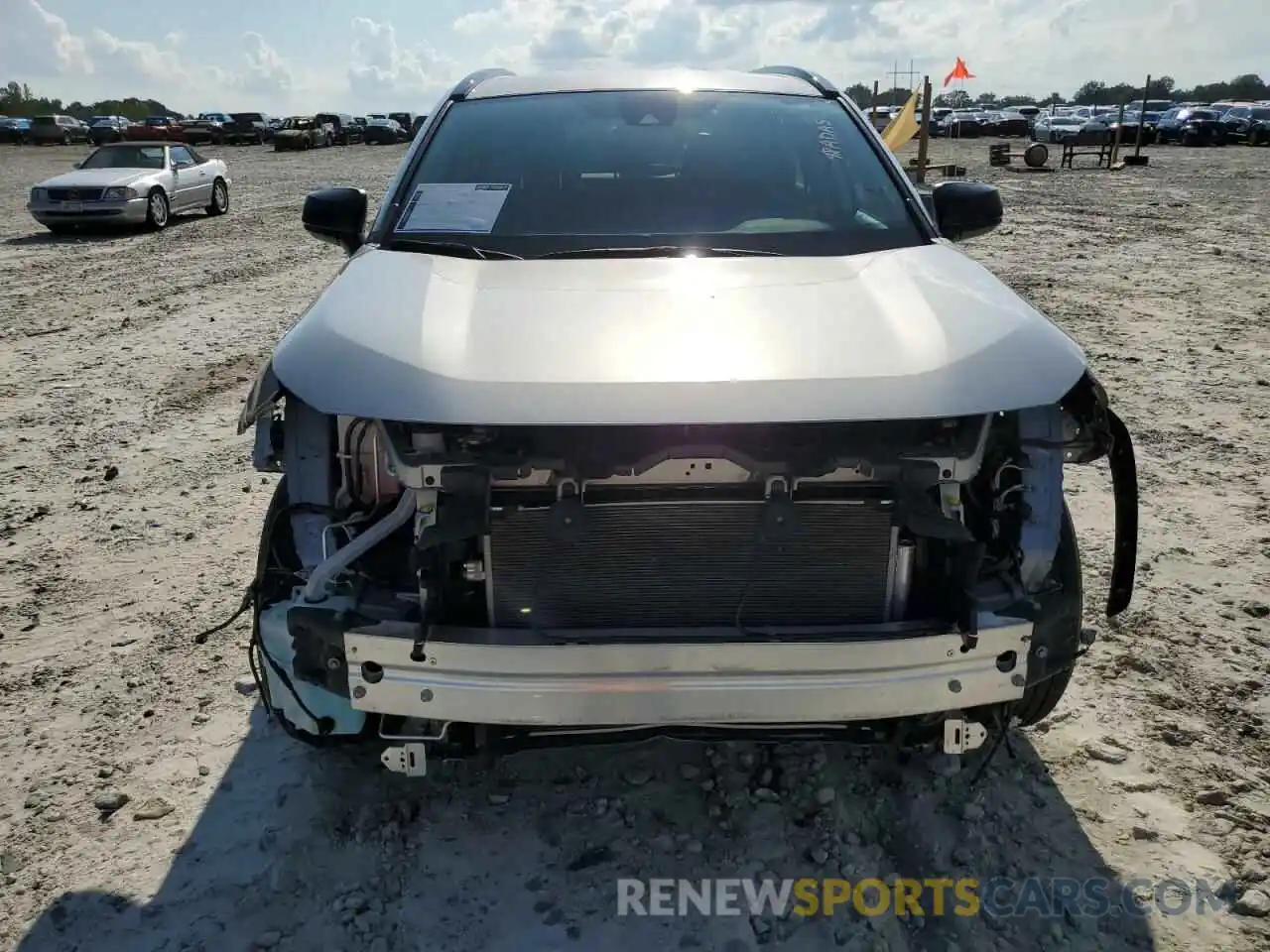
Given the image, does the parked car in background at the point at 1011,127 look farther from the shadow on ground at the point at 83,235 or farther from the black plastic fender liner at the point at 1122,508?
the black plastic fender liner at the point at 1122,508

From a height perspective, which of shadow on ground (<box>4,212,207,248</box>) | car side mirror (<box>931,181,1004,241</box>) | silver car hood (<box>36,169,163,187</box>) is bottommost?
shadow on ground (<box>4,212,207,248</box>)

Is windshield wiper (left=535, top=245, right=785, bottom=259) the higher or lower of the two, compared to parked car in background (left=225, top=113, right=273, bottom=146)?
lower

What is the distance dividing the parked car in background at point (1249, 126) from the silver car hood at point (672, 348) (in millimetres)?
40152

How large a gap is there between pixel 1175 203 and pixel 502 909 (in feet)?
58.0

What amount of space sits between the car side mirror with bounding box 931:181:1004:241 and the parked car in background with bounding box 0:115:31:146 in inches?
1907

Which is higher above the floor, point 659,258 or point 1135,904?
point 659,258

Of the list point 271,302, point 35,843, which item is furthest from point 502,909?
point 271,302

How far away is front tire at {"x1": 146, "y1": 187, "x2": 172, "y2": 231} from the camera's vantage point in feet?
46.4

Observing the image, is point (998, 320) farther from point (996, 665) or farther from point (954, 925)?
point (954, 925)

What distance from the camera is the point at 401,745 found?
2.26 m

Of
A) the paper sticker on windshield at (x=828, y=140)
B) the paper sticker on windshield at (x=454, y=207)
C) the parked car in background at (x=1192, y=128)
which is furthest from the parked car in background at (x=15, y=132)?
the paper sticker on windshield at (x=828, y=140)

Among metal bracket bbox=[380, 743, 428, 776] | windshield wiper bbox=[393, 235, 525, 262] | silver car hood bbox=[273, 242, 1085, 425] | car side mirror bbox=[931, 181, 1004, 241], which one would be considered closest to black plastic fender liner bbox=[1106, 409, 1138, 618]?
silver car hood bbox=[273, 242, 1085, 425]

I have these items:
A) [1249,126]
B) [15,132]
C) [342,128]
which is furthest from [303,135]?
[1249,126]

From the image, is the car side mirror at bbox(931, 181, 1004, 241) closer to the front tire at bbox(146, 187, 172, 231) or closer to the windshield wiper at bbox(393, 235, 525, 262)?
the windshield wiper at bbox(393, 235, 525, 262)
